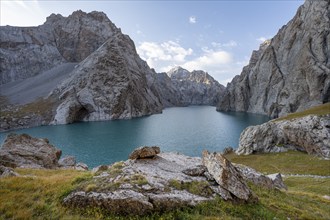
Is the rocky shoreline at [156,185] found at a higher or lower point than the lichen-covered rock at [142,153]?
lower

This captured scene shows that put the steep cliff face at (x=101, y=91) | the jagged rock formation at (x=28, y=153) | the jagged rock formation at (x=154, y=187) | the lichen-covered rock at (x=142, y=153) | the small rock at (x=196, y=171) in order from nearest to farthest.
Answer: the jagged rock formation at (x=154, y=187) < the small rock at (x=196, y=171) < the lichen-covered rock at (x=142, y=153) < the jagged rock formation at (x=28, y=153) < the steep cliff face at (x=101, y=91)

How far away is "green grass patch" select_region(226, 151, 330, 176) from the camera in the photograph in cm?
4553

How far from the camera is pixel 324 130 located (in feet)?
185

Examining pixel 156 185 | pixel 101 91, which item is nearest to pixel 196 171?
pixel 156 185

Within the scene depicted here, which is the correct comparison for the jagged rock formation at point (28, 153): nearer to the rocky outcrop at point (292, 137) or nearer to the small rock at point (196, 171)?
the small rock at point (196, 171)

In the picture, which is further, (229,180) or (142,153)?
(142,153)

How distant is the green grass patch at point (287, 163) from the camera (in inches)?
1793

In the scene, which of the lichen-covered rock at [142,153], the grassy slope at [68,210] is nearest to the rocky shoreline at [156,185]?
the lichen-covered rock at [142,153]

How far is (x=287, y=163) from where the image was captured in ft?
171

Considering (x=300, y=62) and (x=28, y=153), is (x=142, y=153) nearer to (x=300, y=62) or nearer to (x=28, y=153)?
A: (x=28, y=153)

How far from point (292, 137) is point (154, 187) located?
57336 mm

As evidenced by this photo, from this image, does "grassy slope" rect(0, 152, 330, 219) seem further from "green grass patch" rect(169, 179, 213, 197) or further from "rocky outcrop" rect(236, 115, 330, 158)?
"rocky outcrop" rect(236, 115, 330, 158)

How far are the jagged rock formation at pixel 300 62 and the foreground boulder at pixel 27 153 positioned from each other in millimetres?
153856

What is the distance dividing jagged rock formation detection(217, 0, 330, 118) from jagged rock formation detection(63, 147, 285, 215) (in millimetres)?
153224
